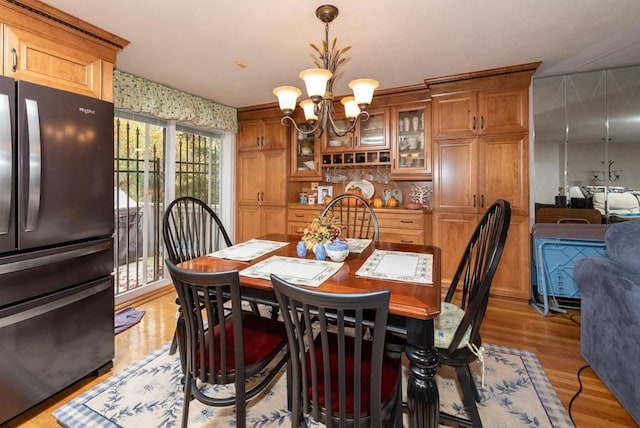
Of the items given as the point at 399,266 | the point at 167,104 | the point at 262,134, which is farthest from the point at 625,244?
the point at 167,104

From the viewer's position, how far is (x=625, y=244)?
1.63 metres

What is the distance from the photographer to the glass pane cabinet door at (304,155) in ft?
13.3

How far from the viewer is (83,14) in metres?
1.96

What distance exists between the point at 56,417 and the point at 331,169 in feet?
11.3

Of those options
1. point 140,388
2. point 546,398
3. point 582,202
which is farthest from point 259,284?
point 582,202

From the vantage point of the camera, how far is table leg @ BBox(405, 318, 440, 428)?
1098 millimetres

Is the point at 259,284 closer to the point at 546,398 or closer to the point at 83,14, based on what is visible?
the point at 546,398

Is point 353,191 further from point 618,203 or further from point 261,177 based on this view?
point 618,203

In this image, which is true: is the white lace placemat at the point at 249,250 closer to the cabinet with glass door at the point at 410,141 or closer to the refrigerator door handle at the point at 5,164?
the refrigerator door handle at the point at 5,164

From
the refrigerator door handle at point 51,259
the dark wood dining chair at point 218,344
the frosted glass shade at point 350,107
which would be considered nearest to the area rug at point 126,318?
the refrigerator door handle at point 51,259

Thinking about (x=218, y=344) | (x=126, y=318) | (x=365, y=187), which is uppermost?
(x=365, y=187)

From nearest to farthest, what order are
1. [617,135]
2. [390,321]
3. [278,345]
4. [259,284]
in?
[390,321] → [259,284] → [278,345] → [617,135]

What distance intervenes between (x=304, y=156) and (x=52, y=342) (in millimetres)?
3133

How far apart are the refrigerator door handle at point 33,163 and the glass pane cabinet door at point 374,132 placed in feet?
9.70
